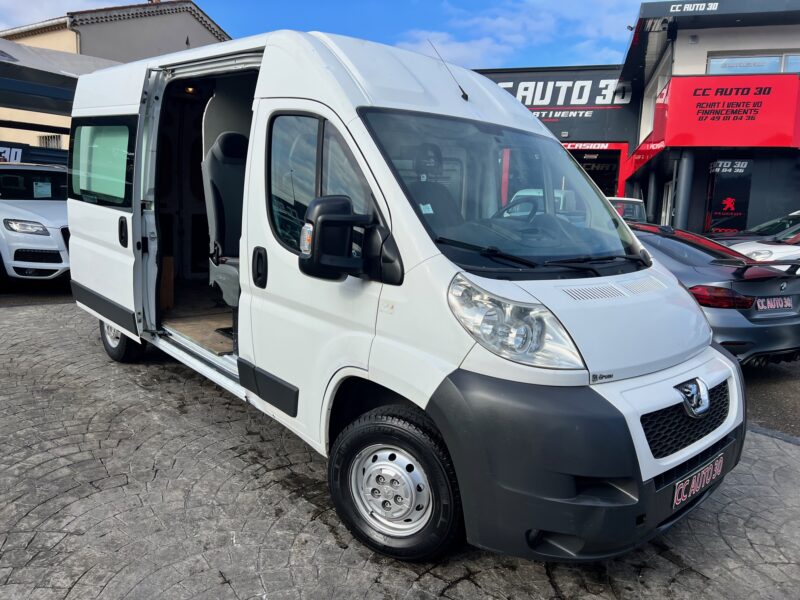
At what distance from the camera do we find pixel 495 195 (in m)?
3.08

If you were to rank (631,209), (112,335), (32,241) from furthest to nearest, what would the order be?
(631,209), (32,241), (112,335)

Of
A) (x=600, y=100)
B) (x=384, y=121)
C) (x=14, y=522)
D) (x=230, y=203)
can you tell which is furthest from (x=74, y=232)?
(x=600, y=100)

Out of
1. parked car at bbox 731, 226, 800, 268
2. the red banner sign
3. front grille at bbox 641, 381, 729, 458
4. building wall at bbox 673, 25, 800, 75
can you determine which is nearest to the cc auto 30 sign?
the red banner sign

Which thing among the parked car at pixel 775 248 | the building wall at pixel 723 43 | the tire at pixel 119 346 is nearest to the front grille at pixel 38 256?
the tire at pixel 119 346

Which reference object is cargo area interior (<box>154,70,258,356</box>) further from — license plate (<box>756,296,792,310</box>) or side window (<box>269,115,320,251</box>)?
license plate (<box>756,296,792,310</box>)

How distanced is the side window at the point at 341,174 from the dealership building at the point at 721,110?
13.4 m

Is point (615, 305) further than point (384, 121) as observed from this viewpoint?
No

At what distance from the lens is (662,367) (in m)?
2.58

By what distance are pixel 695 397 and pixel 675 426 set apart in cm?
19

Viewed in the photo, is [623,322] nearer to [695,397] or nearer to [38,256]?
[695,397]

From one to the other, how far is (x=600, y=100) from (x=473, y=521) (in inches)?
871

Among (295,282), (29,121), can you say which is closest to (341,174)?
(295,282)

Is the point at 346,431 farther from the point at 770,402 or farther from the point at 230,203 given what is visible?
the point at 770,402

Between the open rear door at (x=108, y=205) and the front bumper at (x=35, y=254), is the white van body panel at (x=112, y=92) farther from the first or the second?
the front bumper at (x=35, y=254)
